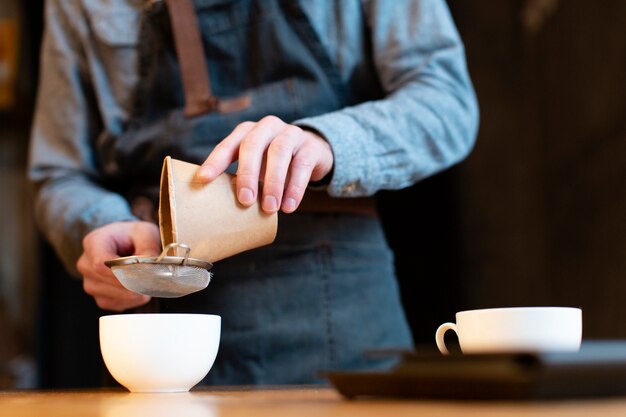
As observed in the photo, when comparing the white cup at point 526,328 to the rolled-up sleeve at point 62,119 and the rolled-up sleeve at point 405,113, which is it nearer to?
the rolled-up sleeve at point 405,113

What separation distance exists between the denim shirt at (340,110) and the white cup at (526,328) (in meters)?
0.47

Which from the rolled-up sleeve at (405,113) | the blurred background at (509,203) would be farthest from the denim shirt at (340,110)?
the blurred background at (509,203)

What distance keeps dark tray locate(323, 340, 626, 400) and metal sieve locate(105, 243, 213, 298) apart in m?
0.40

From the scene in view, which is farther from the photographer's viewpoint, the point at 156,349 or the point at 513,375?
the point at 156,349

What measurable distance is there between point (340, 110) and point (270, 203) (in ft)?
1.20

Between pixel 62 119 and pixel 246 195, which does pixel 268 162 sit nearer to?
pixel 246 195

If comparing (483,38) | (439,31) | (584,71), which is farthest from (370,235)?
A: (483,38)

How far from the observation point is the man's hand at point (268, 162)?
96 centimetres

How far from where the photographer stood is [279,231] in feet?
4.41

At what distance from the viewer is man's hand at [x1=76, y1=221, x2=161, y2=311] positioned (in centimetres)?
119

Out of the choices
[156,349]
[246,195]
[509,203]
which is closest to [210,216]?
[246,195]

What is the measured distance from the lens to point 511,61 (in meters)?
2.78

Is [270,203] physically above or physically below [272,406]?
above

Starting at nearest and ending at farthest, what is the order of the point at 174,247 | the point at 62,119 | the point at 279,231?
the point at 174,247 → the point at 279,231 → the point at 62,119
